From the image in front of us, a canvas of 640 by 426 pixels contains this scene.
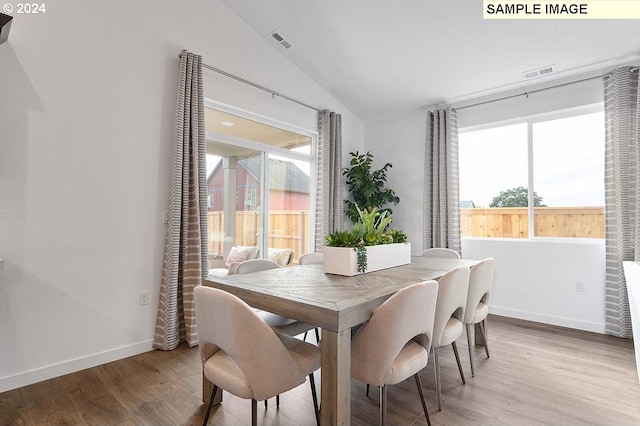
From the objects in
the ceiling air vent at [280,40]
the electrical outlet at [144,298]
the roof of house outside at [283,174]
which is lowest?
the electrical outlet at [144,298]

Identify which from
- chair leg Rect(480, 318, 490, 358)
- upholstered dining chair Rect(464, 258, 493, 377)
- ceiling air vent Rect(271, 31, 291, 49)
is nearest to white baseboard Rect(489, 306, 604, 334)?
chair leg Rect(480, 318, 490, 358)

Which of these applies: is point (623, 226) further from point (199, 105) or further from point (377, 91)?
point (199, 105)

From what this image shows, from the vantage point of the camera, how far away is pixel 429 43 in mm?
3328

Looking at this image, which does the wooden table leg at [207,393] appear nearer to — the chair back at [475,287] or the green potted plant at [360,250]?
the green potted plant at [360,250]

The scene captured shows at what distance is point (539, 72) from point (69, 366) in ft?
16.3

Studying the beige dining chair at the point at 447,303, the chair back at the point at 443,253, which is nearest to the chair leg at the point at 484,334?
the chair back at the point at 443,253

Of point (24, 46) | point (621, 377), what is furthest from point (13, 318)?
point (621, 377)

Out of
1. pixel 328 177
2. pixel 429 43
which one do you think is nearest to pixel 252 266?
pixel 328 177

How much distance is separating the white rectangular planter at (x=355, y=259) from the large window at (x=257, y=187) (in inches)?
69.1

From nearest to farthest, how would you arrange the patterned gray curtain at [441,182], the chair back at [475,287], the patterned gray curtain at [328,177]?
1. the chair back at [475,287]
2. the patterned gray curtain at [441,182]
3. the patterned gray curtain at [328,177]

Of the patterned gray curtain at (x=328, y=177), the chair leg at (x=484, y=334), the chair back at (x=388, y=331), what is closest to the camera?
the chair back at (x=388, y=331)

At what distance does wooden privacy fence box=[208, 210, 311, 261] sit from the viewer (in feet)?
11.4

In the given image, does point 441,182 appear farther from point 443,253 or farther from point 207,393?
point 207,393

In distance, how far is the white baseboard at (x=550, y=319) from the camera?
3.33 metres
